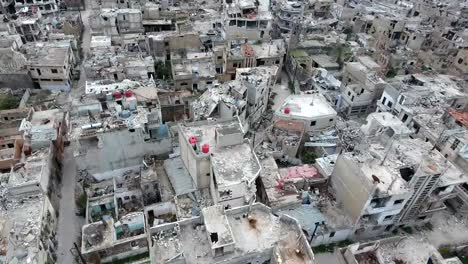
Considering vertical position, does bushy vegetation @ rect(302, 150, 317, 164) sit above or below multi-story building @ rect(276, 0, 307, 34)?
below

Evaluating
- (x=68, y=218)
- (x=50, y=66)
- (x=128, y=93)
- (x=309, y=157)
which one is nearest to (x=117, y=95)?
(x=128, y=93)

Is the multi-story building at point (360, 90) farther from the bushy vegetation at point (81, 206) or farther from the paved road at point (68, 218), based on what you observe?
the paved road at point (68, 218)

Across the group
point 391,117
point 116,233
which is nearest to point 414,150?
point 391,117

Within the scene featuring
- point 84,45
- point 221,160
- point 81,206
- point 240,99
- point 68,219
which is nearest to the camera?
point 221,160

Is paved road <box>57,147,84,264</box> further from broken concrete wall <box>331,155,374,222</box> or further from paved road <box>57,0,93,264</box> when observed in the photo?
broken concrete wall <box>331,155,374,222</box>

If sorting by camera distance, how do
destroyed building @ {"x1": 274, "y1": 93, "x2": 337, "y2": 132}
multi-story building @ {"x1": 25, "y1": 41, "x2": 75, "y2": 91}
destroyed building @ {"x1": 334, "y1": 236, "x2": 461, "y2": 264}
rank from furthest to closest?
multi-story building @ {"x1": 25, "y1": 41, "x2": 75, "y2": 91} < destroyed building @ {"x1": 274, "y1": 93, "x2": 337, "y2": 132} < destroyed building @ {"x1": 334, "y1": 236, "x2": 461, "y2": 264}

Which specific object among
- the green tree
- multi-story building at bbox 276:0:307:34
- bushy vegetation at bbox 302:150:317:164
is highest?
multi-story building at bbox 276:0:307:34

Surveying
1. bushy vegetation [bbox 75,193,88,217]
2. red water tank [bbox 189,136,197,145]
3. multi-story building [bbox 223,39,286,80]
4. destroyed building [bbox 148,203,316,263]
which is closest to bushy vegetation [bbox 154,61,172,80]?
multi-story building [bbox 223,39,286,80]

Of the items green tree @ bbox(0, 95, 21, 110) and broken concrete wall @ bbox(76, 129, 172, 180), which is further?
green tree @ bbox(0, 95, 21, 110)

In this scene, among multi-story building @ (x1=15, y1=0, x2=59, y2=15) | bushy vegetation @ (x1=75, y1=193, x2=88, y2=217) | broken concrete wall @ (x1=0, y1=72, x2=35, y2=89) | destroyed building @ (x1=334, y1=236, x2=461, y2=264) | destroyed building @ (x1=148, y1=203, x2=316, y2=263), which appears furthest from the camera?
multi-story building @ (x1=15, y1=0, x2=59, y2=15)

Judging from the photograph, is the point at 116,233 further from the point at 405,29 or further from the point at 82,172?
the point at 405,29

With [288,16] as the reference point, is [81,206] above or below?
below

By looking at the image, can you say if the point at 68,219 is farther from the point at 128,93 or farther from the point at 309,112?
the point at 309,112
